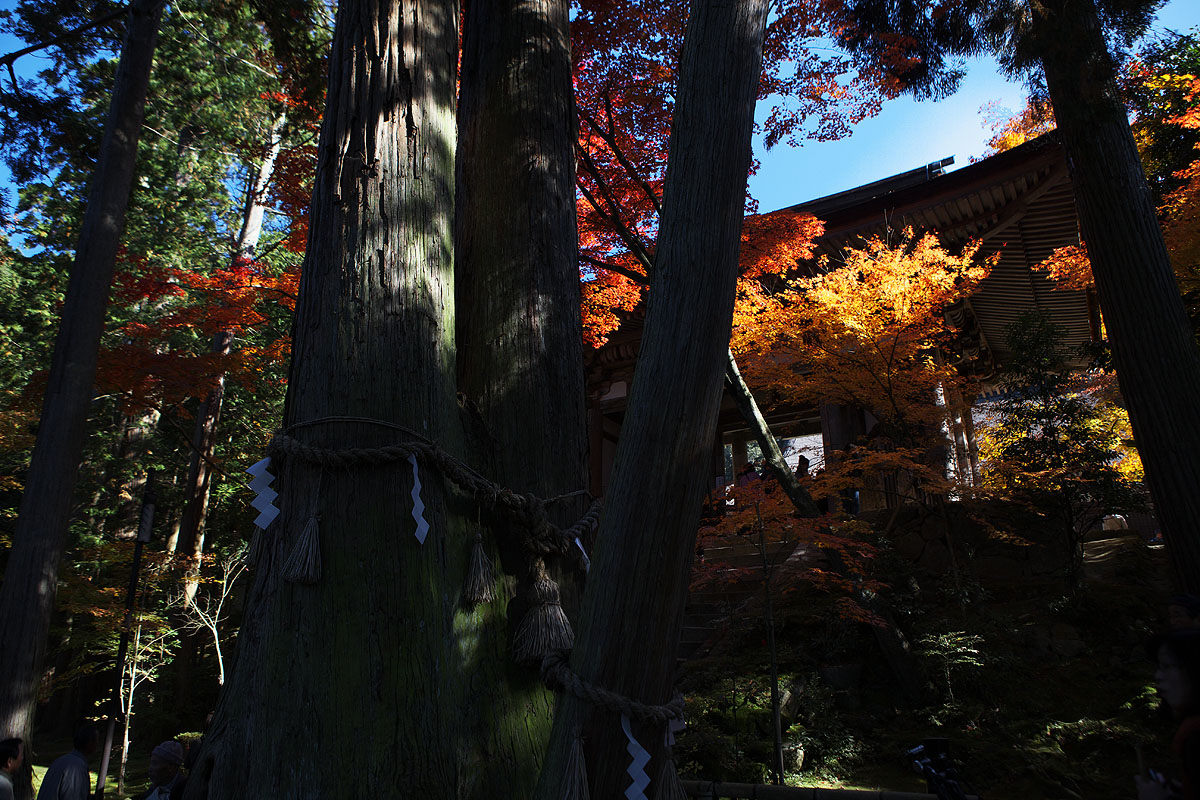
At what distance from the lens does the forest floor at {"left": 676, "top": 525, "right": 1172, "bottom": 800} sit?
5492 mm

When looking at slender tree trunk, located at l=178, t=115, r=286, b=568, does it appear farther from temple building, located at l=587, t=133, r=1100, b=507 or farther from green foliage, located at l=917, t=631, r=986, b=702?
green foliage, located at l=917, t=631, r=986, b=702

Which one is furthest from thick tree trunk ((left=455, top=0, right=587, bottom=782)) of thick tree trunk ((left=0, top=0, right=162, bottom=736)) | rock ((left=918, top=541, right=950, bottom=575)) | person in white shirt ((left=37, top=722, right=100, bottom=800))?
rock ((left=918, top=541, right=950, bottom=575))

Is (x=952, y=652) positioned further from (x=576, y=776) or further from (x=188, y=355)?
(x=188, y=355)

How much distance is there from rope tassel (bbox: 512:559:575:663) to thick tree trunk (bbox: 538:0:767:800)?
1.01 ft

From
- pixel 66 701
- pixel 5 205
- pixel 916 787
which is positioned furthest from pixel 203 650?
pixel 916 787

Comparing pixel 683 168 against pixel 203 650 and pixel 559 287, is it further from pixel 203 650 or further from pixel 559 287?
pixel 203 650

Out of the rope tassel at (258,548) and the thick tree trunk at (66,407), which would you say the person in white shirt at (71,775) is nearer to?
the thick tree trunk at (66,407)

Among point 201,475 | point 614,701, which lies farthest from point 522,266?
point 201,475

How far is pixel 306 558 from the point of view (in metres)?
1.70

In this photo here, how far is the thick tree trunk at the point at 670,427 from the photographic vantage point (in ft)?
4.93

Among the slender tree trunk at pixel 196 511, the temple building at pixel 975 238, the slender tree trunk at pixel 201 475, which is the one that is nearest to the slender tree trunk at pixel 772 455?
the temple building at pixel 975 238

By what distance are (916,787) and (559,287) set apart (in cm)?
516

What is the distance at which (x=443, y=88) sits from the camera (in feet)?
7.56

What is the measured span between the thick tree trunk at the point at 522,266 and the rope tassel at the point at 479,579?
159mm
